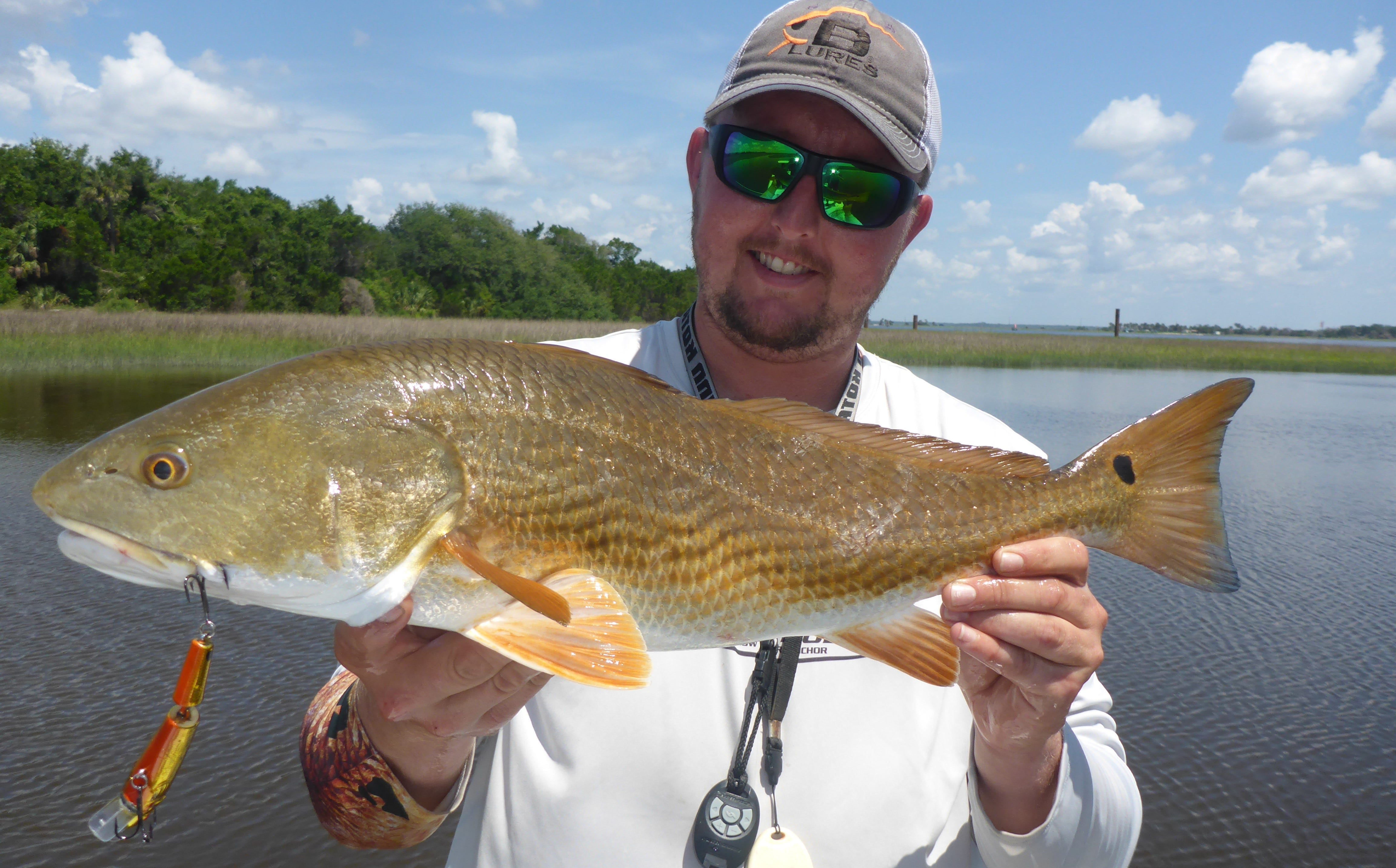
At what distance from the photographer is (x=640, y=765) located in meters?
2.18

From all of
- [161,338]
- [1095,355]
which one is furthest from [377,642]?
[1095,355]

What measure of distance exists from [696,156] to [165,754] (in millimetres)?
2391

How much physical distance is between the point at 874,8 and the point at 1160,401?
919 inches

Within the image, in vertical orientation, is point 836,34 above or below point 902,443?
above

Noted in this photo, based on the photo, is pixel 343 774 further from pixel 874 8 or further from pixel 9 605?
pixel 9 605

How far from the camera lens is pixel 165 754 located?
1627 mm

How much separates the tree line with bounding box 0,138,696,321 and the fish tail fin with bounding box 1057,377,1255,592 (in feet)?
77.3

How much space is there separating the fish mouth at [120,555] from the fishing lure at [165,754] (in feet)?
0.10

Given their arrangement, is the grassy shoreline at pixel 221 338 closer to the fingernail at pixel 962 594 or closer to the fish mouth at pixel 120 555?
the fish mouth at pixel 120 555

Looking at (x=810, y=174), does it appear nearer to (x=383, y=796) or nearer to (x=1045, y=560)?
(x=1045, y=560)

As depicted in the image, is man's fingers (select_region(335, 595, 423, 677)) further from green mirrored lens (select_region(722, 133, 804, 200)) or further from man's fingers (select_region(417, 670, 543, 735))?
green mirrored lens (select_region(722, 133, 804, 200))

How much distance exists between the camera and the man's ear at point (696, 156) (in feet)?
9.45

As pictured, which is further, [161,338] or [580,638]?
[161,338]

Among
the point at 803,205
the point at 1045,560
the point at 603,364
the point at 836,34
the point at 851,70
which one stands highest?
the point at 836,34
